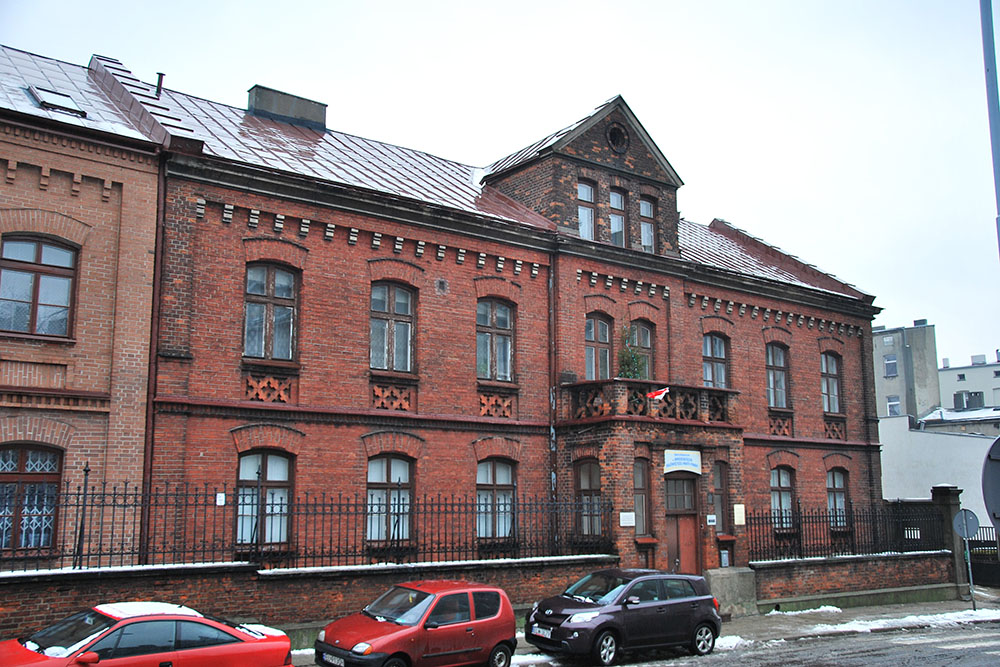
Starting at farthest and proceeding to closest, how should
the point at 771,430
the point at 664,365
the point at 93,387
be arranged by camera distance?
1. the point at 771,430
2. the point at 664,365
3. the point at 93,387

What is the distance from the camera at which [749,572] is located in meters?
20.9

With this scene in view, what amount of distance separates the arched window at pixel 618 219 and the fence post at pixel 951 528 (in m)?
11.9

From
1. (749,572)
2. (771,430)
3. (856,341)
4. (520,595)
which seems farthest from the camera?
(856,341)

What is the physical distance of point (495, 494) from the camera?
69.5ft

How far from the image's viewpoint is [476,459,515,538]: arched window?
20.8 m

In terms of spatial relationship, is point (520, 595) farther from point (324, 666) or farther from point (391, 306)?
point (391, 306)

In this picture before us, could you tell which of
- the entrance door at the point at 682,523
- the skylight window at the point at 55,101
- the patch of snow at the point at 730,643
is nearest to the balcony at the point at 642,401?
the entrance door at the point at 682,523

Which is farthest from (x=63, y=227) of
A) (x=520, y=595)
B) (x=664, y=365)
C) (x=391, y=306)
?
(x=664, y=365)

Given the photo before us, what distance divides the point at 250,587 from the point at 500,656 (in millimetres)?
4168

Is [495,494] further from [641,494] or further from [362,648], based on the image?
[362,648]

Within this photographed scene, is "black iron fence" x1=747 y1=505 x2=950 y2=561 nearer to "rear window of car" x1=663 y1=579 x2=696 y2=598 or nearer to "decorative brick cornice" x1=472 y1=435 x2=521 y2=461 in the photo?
"decorative brick cornice" x1=472 y1=435 x2=521 y2=461

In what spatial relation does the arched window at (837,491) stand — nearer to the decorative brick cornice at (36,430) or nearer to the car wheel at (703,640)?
the car wheel at (703,640)

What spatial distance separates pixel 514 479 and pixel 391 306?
512 cm

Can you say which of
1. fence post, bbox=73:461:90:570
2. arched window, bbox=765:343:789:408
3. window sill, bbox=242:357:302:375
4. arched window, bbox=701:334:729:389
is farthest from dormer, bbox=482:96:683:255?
fence post, bbox=73:461:90:570
